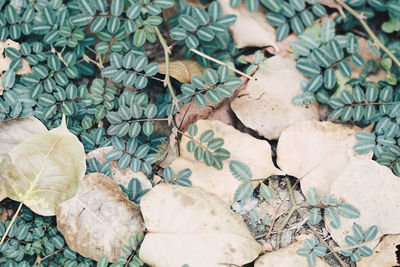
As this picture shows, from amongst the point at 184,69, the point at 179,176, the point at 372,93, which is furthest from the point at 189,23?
the point at 372,93

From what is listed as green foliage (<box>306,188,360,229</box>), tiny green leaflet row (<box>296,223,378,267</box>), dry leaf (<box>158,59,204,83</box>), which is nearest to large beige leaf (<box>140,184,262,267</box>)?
tiny green leaflet row (<box>296,223,378,267</box>)

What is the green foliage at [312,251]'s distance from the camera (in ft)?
6.25

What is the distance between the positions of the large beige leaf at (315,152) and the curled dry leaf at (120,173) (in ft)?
2.28

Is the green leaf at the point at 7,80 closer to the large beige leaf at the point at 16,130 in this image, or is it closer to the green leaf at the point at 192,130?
the large beige leaf at the point at 16,130

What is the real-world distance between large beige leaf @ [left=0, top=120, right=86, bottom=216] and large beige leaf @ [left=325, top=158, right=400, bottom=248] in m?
1.27

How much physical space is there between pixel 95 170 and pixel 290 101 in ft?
3.51

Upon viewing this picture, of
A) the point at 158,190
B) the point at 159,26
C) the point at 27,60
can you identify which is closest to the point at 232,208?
the point at 158,190

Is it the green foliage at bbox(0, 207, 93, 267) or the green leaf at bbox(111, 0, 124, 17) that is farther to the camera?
the green leaf at bbox(111, 0, 124, 17)

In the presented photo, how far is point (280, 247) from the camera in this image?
2.02 m

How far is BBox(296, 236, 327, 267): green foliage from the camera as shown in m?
1.90

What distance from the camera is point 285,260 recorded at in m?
1.92

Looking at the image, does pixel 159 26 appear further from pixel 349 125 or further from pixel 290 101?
pixel 349 125

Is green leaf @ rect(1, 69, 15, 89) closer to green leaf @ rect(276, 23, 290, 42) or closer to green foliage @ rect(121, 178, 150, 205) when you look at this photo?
green foliage @ rect(121, 178, 150, 205)

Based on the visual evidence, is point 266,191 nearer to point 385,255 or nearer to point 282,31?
point 385,255
